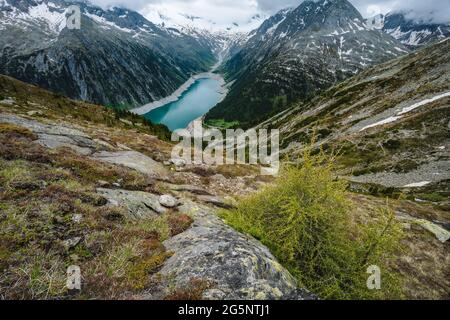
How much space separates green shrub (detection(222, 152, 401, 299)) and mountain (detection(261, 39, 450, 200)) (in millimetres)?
10049

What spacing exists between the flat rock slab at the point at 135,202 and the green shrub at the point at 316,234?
385 cm

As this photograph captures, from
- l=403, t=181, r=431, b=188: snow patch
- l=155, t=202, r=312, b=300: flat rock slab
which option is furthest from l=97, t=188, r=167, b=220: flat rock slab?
l=403, t=181, r=431, b=188: snow patch

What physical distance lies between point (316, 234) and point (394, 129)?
7073 centimetres

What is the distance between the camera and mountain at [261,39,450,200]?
52237 mm

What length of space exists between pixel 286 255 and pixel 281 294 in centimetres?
340
